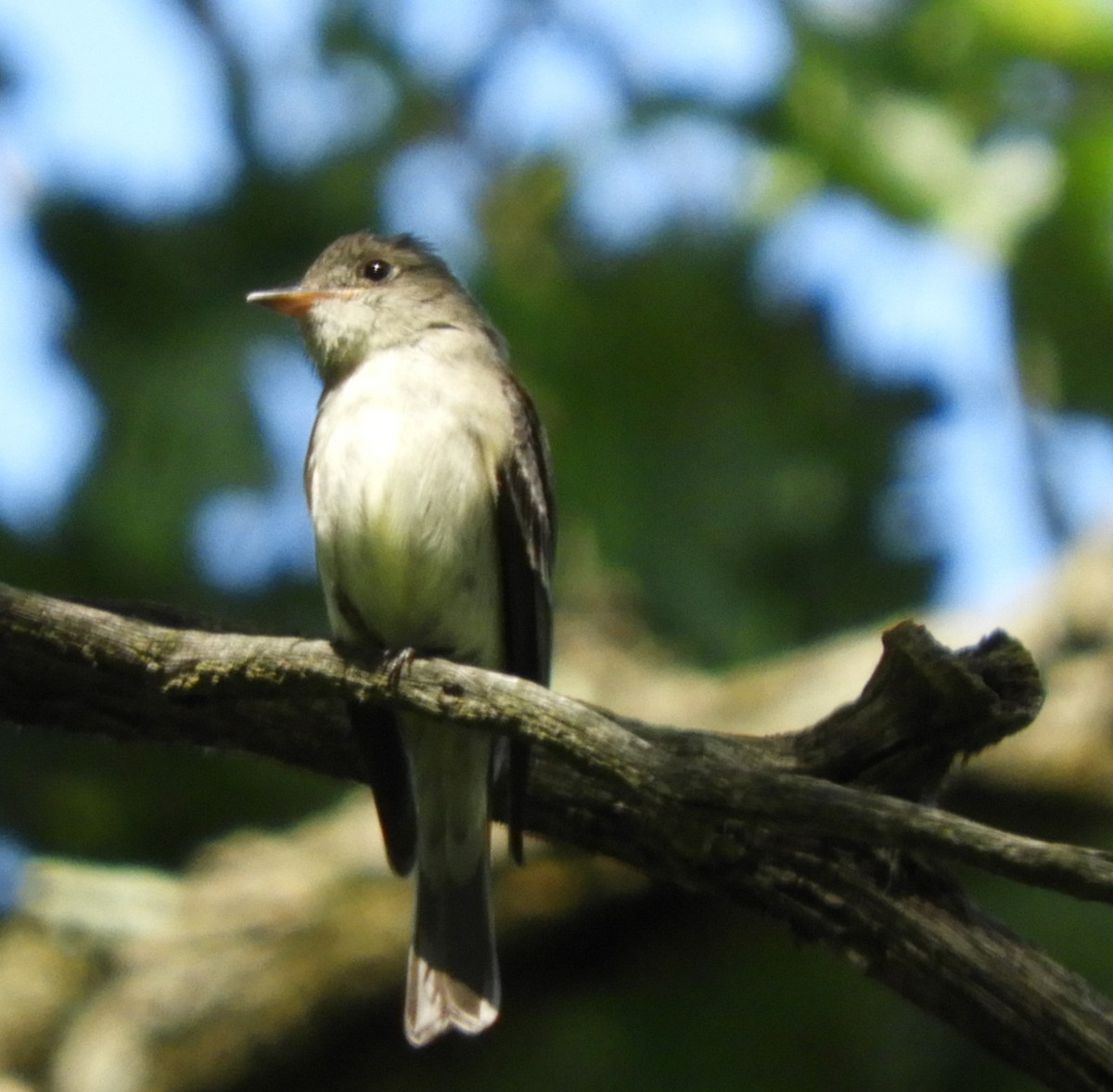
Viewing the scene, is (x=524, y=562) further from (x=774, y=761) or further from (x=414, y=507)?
(x=774, y=761)

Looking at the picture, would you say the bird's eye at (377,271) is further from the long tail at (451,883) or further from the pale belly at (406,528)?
the long tail at (451,883)

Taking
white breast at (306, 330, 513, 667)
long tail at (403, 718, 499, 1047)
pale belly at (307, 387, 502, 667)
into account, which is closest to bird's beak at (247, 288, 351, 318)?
white breast at (306, 330, 513, 667)

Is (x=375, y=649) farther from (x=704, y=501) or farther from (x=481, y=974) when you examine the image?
(x=704, y=501)

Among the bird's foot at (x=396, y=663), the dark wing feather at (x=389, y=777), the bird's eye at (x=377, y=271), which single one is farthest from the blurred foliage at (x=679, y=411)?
the bird's foot at (x=396, y=663)

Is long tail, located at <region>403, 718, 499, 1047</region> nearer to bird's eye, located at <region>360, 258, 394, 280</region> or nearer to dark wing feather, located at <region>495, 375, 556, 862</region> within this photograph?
dark wing feather, located at <region>495, 375, 556, 862</region>

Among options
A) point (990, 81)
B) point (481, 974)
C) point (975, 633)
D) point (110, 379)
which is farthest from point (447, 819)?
point (990, 81)

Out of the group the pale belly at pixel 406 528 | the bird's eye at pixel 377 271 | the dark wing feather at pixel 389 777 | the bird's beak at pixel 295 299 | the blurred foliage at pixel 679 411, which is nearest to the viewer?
the dark wing feather at pixel 389 777
